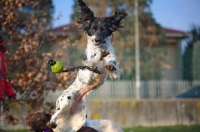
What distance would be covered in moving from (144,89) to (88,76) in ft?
34.6

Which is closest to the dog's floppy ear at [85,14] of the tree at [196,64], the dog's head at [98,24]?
the dog's head at [98,24]

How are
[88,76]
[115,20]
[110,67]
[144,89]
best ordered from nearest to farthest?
[110,67]
[88,76]
[115,20]
[144,89]

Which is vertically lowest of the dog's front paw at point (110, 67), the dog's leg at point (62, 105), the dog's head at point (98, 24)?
the dog's leg at point (62, 105)

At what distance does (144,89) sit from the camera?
53.2 ft

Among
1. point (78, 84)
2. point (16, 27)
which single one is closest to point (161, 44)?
point (16, 27)

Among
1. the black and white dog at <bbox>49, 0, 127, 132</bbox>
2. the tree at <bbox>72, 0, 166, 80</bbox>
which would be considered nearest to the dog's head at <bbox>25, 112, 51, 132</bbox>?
the black and white dog at <bbox>49, 0, 127, 132</bbox>

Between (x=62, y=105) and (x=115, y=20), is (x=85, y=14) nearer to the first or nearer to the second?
(x=115, y=20)

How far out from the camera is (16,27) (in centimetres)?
1143

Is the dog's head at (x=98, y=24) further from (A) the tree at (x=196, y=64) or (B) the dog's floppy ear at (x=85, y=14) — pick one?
(A) the tree at (x=196, y=64)

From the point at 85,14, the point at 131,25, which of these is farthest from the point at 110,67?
the point at 131,25

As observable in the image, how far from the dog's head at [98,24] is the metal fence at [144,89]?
9.37 meters

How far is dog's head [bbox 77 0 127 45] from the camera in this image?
229 inches

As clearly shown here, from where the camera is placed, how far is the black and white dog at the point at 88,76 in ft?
18.9

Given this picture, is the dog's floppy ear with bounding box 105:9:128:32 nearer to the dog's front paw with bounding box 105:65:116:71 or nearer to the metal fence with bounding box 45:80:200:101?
the dog's front paw with bounding box 105:65:116:71
